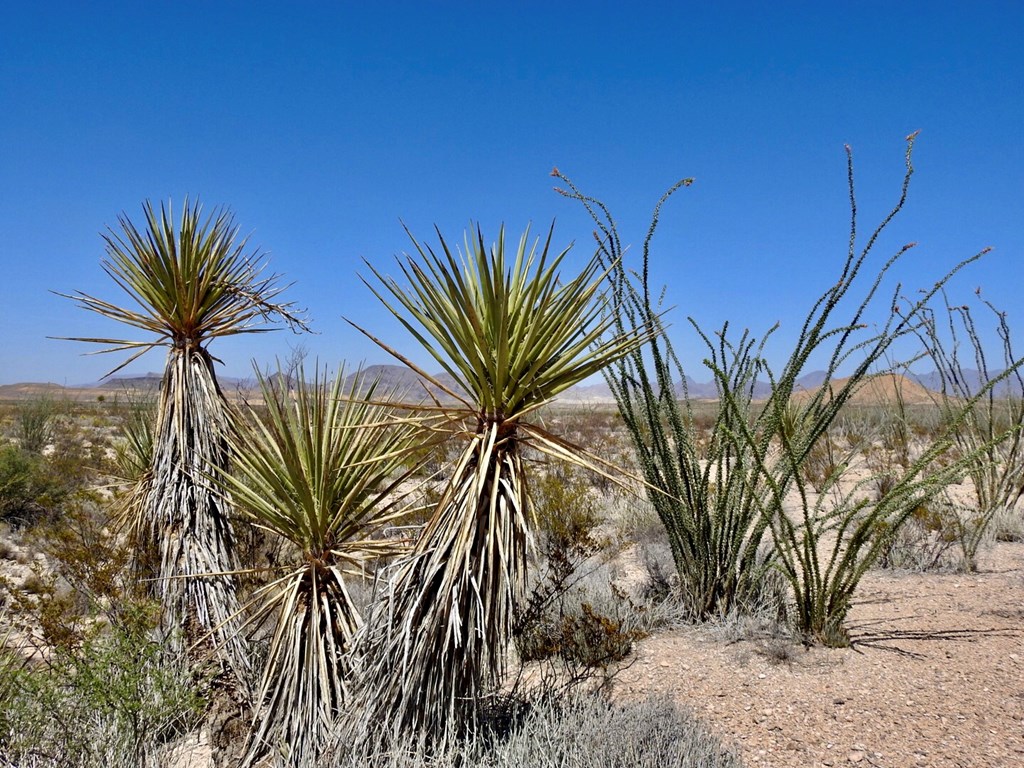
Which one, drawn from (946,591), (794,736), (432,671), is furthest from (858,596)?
(432,671)

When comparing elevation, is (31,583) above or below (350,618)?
below

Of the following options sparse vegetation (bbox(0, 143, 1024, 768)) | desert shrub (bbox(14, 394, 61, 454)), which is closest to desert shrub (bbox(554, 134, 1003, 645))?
sparse vegetation (bbox(0, 143, 1024, 768))

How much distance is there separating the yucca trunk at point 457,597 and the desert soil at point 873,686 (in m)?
1.48

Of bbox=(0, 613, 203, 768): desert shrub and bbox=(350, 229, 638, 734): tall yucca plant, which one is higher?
bbox=(350, 229, 638, 734): tall yucca plant

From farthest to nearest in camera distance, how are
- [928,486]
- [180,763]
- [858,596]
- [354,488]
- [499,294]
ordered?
[858,596] → [928,486] → [180,763] → [354,488] → [499,294]

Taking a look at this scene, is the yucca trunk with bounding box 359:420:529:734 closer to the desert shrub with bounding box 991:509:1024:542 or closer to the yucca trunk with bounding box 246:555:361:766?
the yucca trunk with bounding box 246:555:361:766

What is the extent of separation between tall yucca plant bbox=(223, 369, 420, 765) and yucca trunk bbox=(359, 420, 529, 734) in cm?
49

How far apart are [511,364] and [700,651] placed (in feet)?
9.27

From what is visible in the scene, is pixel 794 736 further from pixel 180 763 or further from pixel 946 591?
pixel 180 763

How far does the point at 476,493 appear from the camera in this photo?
2939 millimetres

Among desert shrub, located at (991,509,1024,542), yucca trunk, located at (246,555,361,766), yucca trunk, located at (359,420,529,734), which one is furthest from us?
desert shrub, located at (991,509,1024,542)

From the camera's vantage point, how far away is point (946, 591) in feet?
18.6

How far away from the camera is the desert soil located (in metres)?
3.26

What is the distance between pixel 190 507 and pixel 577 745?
319 cm
